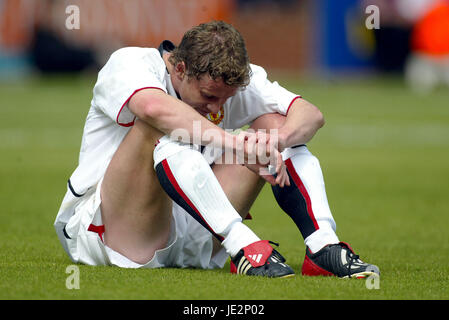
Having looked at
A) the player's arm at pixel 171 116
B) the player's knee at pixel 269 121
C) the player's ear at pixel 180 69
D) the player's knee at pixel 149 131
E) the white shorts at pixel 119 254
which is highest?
the player's ear at pixel 180 69

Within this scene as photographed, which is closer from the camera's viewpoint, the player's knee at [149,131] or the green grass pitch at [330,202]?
the green grass pitch at [330,202]

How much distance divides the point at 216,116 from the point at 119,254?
2.63 feet

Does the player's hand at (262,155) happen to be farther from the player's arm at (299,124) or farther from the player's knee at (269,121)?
the player's knee at (269,121)

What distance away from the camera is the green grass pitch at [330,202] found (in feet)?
11.6

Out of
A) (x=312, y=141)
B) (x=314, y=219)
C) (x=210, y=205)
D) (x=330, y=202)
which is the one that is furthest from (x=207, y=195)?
(x=312, y=141)

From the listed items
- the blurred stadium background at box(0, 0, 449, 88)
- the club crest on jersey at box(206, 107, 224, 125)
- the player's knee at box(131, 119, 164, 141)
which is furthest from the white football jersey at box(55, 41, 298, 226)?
the blurred stadium background at box(0, 0, 449, 88)

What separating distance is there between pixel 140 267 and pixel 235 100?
917 millimetres

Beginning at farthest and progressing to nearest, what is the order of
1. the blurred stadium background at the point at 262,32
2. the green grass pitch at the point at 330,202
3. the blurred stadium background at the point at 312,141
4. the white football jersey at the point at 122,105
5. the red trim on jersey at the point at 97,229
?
the blurred stadium background at the point at 262,32 < the red trim on jersey at the point at 97,229 < the white football jersey at the point at 122,105 < the blurred stadium background at the point at 312,141 < the green grass pitch at the point at 330,202

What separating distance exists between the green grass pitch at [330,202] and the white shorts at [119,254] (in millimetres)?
89

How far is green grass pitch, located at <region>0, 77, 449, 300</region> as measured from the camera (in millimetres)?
3521

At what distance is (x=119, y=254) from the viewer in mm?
4027

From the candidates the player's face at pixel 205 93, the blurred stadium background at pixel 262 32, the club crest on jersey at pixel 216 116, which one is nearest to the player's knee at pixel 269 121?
the club crest on jersey at pixel 216 116

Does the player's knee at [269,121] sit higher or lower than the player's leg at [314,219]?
higher
